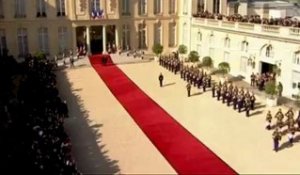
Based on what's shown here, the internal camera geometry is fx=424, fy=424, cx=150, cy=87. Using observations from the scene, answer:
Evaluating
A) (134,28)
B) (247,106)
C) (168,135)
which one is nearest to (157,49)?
(134,28)

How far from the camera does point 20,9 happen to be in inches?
→ 1924

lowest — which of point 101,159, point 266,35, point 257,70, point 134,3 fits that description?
point 101,159

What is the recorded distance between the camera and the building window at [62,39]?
5069cm

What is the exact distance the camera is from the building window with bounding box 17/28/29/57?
49156 mm

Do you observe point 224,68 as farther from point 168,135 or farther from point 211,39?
point 168,135

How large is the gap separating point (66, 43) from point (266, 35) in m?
24.7

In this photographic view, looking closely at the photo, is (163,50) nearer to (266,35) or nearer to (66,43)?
(66,43)

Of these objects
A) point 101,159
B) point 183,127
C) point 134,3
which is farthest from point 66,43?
point 101,159

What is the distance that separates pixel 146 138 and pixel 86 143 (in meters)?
3.75

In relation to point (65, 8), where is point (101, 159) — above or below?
below

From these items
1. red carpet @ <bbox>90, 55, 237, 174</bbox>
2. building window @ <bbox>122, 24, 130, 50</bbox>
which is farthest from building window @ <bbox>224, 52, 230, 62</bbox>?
building window @ <bbox>122, 24, 130, 50</bbox>

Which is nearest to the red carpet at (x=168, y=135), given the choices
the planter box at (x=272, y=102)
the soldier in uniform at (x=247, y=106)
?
the soldier in uniform at (x=247, y=106)

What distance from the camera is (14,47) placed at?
4903 cm

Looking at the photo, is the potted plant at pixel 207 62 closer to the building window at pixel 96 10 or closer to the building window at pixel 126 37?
the building window at pixel 126 37
